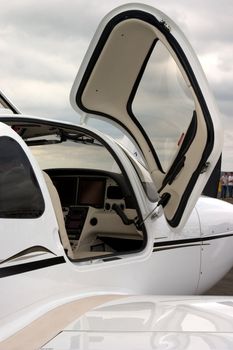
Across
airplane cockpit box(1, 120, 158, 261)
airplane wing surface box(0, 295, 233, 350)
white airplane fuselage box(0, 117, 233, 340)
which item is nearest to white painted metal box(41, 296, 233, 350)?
airplane wing surface box(0, 295, 233, 350)

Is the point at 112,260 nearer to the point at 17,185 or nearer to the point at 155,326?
the point at 17,185

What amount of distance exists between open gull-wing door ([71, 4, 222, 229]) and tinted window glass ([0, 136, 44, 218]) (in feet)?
4.93

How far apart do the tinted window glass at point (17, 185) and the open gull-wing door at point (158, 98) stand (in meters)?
1.50

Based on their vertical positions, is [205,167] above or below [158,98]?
below

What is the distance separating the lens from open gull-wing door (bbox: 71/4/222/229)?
396cm

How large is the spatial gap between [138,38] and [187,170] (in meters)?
1.17

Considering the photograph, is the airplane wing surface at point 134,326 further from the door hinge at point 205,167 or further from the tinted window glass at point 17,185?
the door hinge at point 205,167

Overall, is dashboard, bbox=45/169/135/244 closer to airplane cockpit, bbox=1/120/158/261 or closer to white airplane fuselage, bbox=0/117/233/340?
airplane cockpit, bbox=1/120/158/261

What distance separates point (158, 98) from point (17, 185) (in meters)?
2.07

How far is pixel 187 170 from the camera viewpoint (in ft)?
13.8

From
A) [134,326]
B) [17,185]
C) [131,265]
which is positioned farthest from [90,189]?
[134,326]

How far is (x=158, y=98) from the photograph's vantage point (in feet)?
15.3

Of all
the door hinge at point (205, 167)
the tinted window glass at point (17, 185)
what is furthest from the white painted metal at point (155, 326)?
the door hinge at point (205, 167)

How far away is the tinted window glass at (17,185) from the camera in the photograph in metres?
2.88
